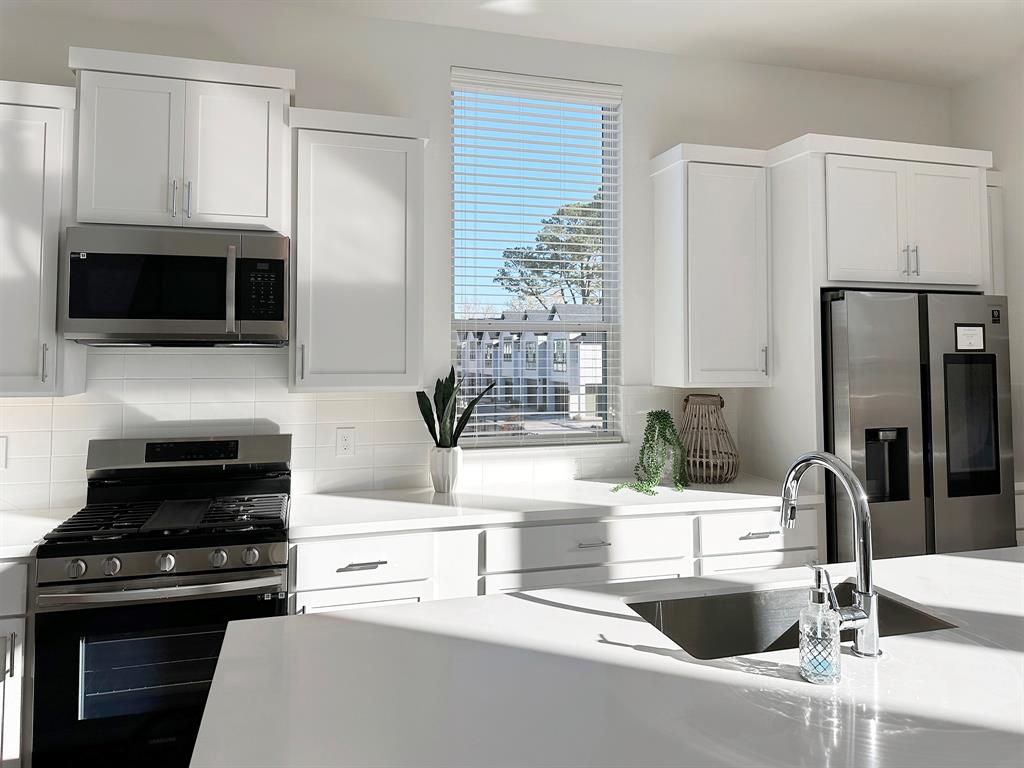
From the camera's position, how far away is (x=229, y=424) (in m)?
2.69

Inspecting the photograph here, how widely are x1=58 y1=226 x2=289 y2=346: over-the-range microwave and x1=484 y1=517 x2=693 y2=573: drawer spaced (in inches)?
42.9

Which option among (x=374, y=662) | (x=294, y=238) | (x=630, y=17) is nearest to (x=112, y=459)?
(x=294, y=238)

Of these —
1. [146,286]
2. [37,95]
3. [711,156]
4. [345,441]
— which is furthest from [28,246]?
[711,156]

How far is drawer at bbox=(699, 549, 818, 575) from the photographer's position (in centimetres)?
265

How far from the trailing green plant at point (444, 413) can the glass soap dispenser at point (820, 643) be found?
181cm

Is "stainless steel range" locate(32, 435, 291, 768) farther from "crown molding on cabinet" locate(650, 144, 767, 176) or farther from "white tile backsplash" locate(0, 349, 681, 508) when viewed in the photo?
"crown molding on cabinet" locate(650, 144, 767, 176)

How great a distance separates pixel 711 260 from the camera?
2996 mm

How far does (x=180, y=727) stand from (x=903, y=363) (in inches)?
113

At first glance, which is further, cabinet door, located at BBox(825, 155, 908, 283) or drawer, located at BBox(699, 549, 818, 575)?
cabinet door, located at BBox(825, 155, 908, 283)

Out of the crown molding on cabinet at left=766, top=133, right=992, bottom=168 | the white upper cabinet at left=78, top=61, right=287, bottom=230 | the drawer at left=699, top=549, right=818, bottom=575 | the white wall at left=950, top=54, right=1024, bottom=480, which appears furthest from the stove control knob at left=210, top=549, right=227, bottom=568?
the white wall at left=950, top=54, right=1024, bottom=480

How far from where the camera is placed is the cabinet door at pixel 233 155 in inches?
93.0

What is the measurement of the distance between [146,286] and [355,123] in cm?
95

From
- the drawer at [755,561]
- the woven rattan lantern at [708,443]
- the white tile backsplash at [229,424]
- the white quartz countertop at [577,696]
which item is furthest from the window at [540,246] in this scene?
the white quartz countertop at [577,696]

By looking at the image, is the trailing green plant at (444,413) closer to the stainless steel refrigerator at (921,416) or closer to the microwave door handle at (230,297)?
the microwave door handle at (230,297)
